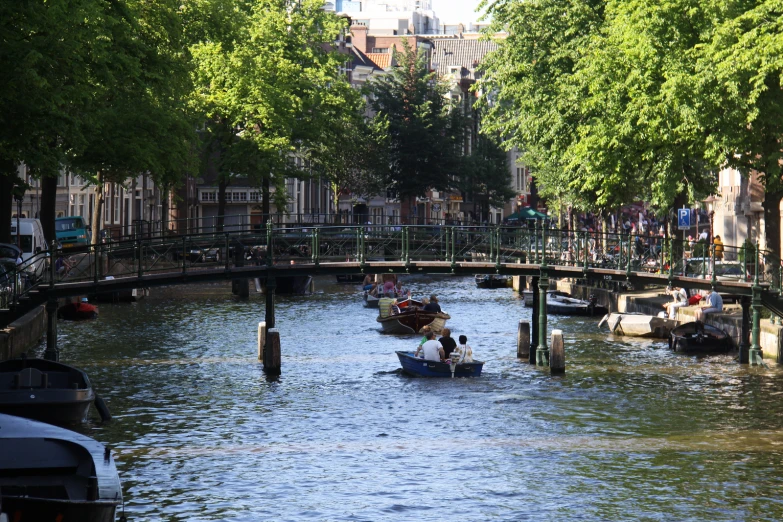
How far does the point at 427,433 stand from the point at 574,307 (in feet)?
116

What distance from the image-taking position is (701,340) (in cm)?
4875

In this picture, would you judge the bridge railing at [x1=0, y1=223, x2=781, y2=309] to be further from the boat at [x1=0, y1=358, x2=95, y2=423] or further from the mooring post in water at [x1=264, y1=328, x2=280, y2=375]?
the boat at [x1=0, y1=358, x2=95, y2=423]

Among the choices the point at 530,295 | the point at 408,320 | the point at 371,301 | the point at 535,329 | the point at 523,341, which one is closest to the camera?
the point at 535,329

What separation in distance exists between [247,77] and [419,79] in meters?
45.9

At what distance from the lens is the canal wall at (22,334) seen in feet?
128

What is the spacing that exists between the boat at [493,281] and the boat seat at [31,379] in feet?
202

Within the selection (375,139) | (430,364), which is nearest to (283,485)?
(430,364)

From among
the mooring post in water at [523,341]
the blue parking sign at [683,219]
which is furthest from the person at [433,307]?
the blue parking sign at [683,219]

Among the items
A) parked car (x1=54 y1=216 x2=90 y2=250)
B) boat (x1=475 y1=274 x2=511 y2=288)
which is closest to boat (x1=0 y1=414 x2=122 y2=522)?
parked car (x1=54 y1=216 x2=90 y2=250)

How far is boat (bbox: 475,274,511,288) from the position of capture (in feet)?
298

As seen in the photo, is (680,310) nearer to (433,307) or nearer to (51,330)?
(433,307)

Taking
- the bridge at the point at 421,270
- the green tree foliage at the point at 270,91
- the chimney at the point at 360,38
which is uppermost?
the chimney at the point at 360,38

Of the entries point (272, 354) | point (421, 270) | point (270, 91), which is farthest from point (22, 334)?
point (270, 91)

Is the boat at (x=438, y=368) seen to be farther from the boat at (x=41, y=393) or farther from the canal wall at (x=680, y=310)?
the boat at (x=41, y=393)
